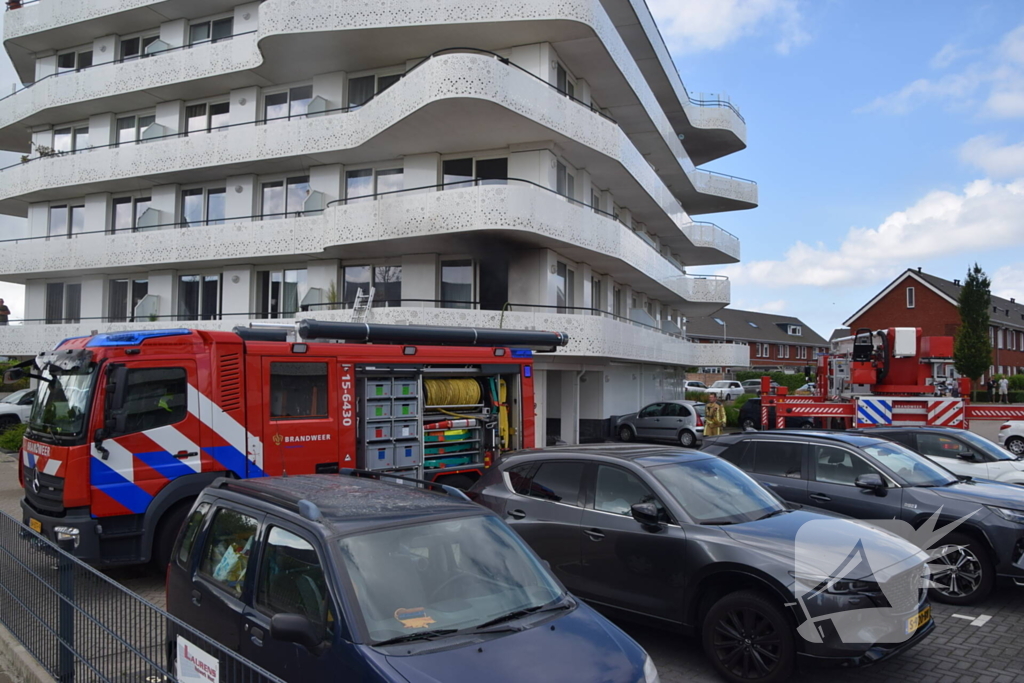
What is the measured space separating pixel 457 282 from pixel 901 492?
1467 centimetres

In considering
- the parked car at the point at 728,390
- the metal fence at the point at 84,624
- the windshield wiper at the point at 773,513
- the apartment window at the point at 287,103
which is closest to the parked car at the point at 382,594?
the metal fence at the point at 84,624

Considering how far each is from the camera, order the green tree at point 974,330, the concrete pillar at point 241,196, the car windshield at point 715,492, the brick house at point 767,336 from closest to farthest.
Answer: the car windshield at point 715,492 → the concrete pillar at point 241,196 → the green tree at point 974,330 → the brick house at point 767,336

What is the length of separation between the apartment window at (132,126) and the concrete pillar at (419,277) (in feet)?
38.5

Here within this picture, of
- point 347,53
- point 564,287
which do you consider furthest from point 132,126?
point 564,287

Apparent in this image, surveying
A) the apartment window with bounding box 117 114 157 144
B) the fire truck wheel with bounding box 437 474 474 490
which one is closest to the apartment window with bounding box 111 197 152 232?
the apartment window with bounding box 117 114 157 144

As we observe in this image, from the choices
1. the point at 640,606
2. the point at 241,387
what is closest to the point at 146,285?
the point at 241,387

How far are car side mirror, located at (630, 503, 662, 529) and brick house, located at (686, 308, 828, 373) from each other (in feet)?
233

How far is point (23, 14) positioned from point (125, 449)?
26.4 meters

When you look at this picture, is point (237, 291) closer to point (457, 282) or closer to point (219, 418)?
point (457, 282)

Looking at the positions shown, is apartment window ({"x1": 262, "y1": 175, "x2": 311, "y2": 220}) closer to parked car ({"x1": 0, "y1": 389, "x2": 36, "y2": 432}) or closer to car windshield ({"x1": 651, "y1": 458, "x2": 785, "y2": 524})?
parked car ({"x1": 0, "y1": 389, "x2": 36, "y2": 432})

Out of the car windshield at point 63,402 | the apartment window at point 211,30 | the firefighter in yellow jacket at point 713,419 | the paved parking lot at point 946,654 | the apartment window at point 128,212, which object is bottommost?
the paved parking lot at point 946,654

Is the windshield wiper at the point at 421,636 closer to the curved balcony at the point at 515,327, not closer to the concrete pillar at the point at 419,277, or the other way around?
the curved balcony at the point at 515,327

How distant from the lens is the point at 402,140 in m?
20.1

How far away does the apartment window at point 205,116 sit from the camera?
80.2 ft
